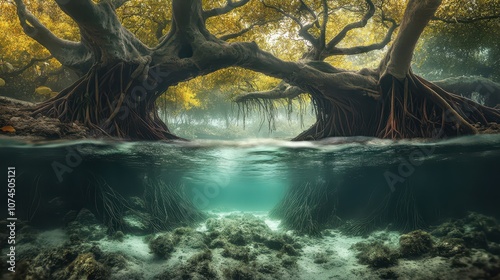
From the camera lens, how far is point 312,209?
40.8 feet

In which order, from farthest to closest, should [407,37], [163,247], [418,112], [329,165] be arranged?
[329,165] < [418,112] < [407,37] < [163,247]

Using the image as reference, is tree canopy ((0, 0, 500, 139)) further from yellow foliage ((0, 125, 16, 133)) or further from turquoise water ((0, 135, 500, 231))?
turquoise water ((0, 135, 500, 231))

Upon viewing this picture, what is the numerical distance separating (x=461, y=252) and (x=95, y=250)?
9580 mm

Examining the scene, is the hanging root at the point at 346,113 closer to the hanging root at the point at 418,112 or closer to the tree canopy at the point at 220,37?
the tree canopy at the point at 220,37

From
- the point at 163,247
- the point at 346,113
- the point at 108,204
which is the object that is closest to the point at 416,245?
the point at 346,113

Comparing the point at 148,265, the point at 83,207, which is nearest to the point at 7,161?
the point at 83,207

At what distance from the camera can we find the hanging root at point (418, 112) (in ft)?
29.4

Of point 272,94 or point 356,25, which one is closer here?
point 356,25

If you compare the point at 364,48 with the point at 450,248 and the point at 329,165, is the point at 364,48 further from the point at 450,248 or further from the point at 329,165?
the point at 450,248

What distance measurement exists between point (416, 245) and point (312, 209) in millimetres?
5207

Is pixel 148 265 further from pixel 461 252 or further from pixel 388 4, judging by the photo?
pixel 388 4

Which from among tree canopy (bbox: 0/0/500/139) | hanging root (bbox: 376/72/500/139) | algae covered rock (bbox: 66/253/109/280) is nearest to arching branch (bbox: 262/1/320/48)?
tree canopy (bbox: 0/0/500/139)

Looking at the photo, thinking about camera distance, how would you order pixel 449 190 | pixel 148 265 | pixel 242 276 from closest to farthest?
pixel 242 276
pixel 148 265
pixel 449 190

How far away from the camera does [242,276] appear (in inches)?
266
